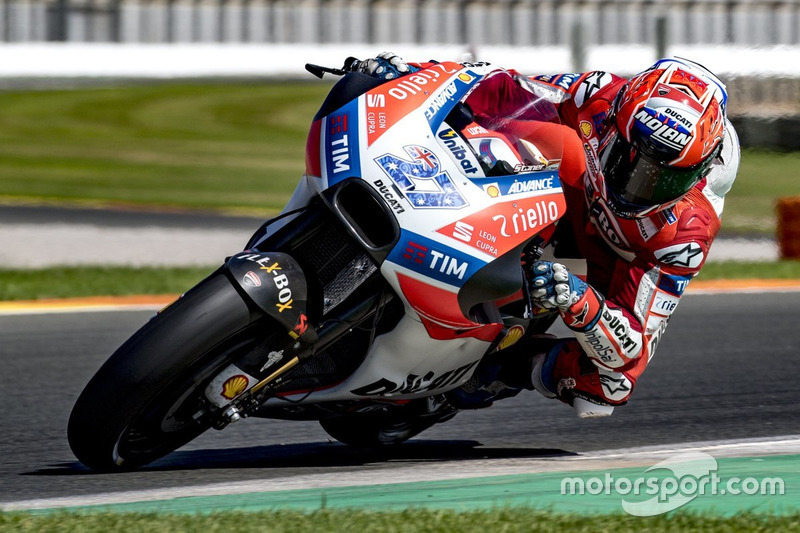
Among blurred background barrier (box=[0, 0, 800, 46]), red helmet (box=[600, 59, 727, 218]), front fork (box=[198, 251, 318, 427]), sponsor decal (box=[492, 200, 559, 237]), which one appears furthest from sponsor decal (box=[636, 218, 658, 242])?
blurred background barrier (box=[0, 0, 800, 46])

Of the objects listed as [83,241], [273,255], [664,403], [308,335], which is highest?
[273,255]

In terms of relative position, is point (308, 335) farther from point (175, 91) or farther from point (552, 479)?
point (175, 91)

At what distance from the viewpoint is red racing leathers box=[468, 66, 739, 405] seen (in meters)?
4.45

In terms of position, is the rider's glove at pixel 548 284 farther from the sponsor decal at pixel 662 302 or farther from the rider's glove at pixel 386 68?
the rider's glove at pixel 386 68

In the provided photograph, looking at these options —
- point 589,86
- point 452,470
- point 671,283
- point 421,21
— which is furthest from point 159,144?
point 671,283

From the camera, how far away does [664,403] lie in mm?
6062

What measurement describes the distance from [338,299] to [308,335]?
0.17 m

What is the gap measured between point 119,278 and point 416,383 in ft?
22.0

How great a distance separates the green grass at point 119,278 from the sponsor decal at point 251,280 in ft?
19.1

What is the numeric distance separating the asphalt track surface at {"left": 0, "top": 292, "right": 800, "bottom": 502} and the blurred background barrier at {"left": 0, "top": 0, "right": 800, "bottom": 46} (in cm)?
1303

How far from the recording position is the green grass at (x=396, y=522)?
346cm

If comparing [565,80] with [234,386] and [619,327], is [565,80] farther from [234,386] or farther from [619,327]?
[234,386]

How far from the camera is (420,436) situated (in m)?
5.58

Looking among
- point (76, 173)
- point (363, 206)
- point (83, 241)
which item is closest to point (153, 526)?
point (363, 206)
